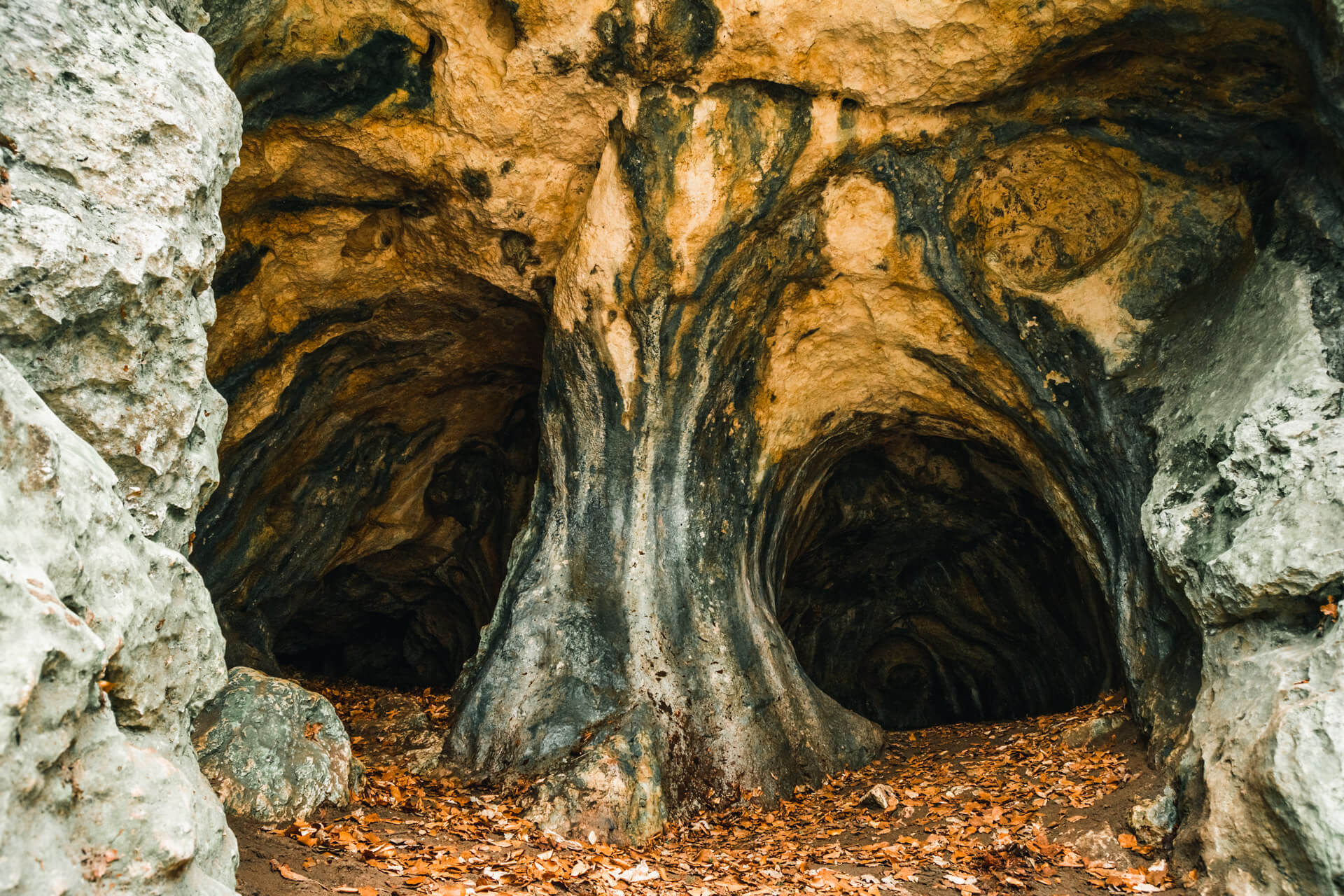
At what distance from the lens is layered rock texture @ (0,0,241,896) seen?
252cm

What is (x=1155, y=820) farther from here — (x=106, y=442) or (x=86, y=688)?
(x=106, y=442)

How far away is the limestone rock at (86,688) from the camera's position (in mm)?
2389

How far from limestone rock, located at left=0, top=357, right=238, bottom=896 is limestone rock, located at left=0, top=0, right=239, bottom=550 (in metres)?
0.52

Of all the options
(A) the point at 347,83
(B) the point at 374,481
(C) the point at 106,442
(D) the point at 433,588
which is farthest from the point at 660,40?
(D) the point at 433,588

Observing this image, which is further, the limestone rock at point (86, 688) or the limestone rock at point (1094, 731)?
the limestone rock at point (1094, 731)

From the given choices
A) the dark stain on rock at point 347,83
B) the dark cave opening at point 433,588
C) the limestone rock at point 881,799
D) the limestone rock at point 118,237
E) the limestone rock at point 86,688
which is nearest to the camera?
the limestone rock at point 86,688

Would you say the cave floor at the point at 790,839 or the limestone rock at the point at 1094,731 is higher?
the limestone rock at the point at 1094,731

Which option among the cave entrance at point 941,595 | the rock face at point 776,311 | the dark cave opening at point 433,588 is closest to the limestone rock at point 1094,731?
the rock face at point 776,311

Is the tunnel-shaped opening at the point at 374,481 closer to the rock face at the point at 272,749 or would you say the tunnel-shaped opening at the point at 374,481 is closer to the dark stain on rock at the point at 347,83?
the dark stain on rock at the point at 347,83

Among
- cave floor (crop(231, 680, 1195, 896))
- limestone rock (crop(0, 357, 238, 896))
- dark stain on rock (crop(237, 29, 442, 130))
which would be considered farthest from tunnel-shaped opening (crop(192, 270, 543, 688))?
limestone rock (crop(0, 357, 238, 896))

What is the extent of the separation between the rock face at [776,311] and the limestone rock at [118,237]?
2.10 m

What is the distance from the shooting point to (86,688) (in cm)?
265

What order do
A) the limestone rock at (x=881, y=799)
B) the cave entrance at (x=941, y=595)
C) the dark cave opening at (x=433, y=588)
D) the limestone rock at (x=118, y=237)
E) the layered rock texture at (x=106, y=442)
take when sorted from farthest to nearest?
1. the dark cave opening at (x=433, y=588)
2. the cave entrance at (x=941, y=595)
3. the limestone rock at (x=881, y=799)
4. the limestone rock at (x=118, y=237)
5. the layered rock texture at (x=106, y=442)

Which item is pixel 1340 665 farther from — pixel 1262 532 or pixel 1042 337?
pixel 1042 337
